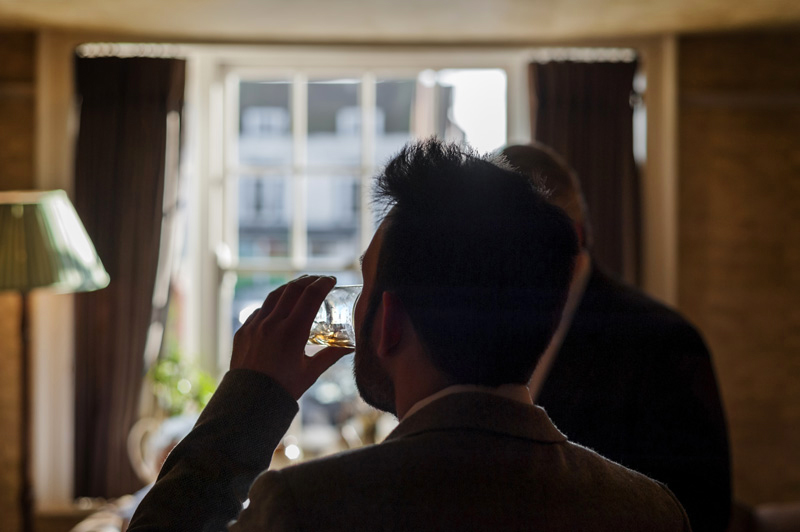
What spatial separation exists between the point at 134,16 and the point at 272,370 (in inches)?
107

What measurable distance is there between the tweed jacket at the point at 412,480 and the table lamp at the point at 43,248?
6.96 feet

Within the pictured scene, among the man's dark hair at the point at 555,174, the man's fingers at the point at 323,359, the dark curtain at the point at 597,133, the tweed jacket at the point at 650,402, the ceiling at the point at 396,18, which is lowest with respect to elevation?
the tweed jacket at the point at 650,402

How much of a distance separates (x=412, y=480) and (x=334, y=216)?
2835 mm

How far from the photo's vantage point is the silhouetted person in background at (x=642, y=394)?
3.78 feet

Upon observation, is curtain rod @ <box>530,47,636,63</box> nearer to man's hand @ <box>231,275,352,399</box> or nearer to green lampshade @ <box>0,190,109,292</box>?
green lampshade @ <box>0,190,109,292</box>

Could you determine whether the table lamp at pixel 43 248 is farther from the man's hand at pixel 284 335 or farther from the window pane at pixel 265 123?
the man's hand at pixel 284 335

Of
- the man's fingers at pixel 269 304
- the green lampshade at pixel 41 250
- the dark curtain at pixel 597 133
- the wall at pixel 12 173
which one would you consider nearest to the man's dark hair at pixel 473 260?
the man's fingers at pixel 269 304

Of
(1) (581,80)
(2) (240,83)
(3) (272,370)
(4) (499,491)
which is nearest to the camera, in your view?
(4) (499,491)

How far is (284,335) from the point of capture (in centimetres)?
71

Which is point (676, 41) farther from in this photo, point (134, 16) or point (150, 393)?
point (150, 393)

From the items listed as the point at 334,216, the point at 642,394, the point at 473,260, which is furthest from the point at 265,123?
the point at 473,260

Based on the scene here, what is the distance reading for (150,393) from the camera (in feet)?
10.6

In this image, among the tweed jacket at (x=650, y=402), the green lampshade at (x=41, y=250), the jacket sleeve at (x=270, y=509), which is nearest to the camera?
the jacket sleeve at (x=270, y=509)

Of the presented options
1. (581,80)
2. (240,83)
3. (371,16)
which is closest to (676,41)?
(581,80)
